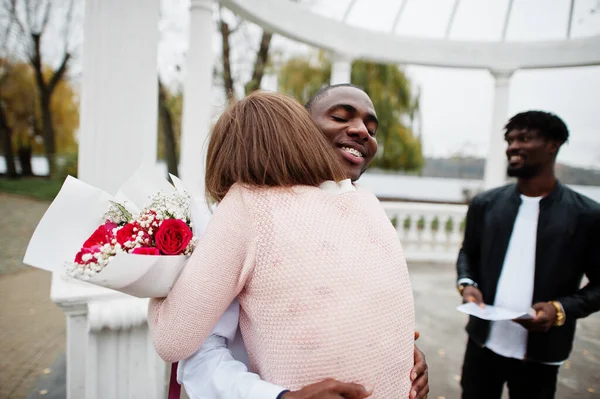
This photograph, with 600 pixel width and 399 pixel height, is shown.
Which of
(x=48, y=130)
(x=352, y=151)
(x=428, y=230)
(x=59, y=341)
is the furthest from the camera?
(x=48, y=130)

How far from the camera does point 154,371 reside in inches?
90.3

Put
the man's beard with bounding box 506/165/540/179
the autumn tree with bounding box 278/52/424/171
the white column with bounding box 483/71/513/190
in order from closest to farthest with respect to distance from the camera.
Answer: the man's beard with bounding box 506/165/540/179 < the white column with bounding box 483/71/513/190 < the autumn tree with bounding box 278/52/424/171

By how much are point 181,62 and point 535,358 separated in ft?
40.6

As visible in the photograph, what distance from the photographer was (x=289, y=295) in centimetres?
107

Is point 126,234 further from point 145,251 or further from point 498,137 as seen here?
point 498,137

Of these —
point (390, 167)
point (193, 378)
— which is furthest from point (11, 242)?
point (390, 167)

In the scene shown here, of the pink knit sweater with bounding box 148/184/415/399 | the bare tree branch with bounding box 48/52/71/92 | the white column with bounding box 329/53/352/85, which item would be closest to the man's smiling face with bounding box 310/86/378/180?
the pink knit sweater with bounding box 148/184/415/399

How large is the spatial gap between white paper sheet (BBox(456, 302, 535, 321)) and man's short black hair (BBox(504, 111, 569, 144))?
3.75ft

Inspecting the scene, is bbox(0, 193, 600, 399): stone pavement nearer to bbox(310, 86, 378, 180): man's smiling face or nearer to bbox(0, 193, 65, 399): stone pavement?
bbox(0, 193, 65, 399): stone pavement

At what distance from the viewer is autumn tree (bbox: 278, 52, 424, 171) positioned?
43.1 ft

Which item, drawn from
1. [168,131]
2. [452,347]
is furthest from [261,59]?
[452,347]

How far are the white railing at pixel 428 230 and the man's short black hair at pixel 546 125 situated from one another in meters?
4.86

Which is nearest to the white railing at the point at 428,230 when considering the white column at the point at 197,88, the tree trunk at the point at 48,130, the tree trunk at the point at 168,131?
the white column at the point at 197,88

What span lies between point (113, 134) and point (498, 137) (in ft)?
22.0
